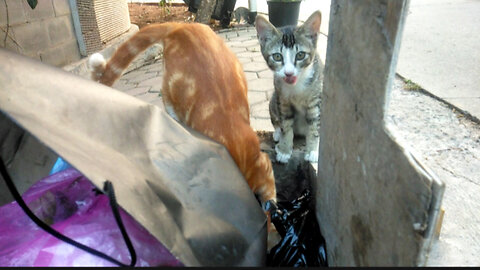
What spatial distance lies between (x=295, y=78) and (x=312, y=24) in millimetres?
335

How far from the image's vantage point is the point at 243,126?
4.85ft

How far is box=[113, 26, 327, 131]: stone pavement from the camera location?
9.59 feet

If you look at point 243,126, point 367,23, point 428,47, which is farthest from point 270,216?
point 428,47

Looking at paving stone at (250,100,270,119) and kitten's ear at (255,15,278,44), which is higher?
kitten's ear at (255,15,278,44)

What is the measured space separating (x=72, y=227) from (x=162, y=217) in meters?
0.37

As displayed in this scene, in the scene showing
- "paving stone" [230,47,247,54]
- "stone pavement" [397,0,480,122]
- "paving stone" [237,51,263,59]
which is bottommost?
"paving stone" [237,51,263,59]

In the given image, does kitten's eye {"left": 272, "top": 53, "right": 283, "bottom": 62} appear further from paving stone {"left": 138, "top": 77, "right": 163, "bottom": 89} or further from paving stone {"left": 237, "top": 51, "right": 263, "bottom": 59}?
paving stone {"left": 237, "top": 51, "right": 263, "bottom": 59}

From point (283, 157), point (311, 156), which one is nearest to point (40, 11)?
point (283, 157)

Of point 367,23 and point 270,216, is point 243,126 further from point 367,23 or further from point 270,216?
point 367,23

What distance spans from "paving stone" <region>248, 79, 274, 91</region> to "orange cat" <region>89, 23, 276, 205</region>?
5.02ft

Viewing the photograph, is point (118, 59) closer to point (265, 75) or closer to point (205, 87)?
point (205, 87)

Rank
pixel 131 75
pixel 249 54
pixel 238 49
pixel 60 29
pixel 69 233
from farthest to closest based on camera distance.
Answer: pixel 238 49
pixel 249 54
pixel 131 75
pixel 60 29
pixel 69 233

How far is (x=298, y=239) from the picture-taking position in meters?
1.33

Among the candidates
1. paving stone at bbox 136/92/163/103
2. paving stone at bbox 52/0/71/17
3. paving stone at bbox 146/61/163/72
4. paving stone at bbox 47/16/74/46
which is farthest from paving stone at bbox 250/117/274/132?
paving stone at bbox 52/0/71/17
